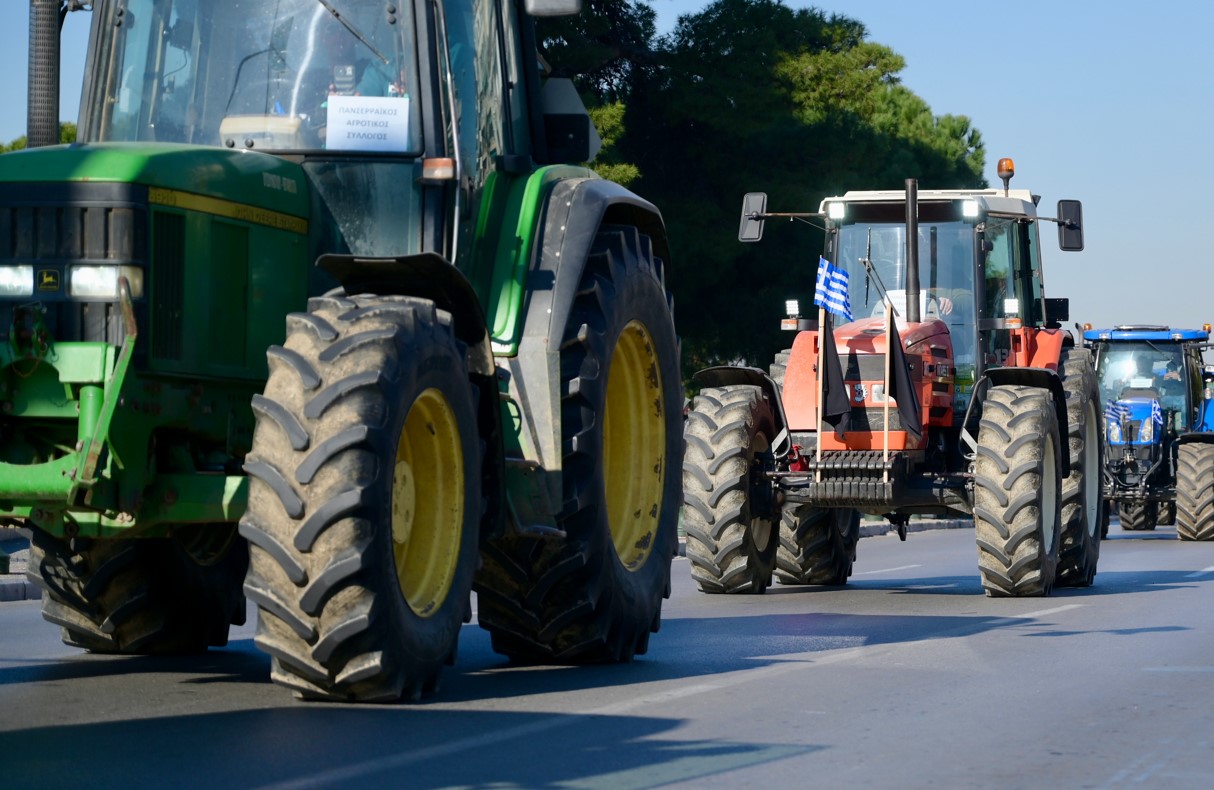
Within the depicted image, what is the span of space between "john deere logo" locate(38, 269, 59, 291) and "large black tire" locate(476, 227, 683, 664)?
2.07 metres

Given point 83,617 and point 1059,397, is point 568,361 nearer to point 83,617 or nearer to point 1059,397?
point 83,617

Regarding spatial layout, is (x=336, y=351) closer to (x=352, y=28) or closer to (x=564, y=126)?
(x=352, y=28)

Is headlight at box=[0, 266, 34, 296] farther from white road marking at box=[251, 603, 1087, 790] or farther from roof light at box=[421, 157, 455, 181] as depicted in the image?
white road marking at box=[251, 603, 1087, 790]

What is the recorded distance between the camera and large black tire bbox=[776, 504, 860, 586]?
653 inches

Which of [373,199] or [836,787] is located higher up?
[373,199]

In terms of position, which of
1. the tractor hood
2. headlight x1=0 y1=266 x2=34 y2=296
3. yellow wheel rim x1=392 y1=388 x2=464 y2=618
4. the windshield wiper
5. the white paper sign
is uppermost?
the windshield wiper

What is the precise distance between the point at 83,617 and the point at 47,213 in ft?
7.45

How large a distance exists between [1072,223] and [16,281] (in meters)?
11.2

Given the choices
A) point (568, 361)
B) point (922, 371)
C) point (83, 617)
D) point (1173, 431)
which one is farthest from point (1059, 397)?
point (1173, 431)

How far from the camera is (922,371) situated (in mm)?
15383

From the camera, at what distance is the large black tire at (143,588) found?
356 inches

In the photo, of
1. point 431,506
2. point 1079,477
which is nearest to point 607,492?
point 431,506

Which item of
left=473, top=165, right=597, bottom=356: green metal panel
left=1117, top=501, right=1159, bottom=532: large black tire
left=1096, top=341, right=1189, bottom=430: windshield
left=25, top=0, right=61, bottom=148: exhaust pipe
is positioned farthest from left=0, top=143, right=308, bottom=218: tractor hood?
left=1117, top=501, right=1159, bottom=532: large black tire

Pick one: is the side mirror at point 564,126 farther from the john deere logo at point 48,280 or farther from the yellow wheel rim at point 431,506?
the john deere logo at point 48,280
